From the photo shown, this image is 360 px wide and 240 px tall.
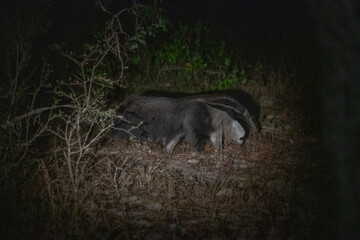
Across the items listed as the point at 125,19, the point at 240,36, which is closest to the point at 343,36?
the point at 125,19

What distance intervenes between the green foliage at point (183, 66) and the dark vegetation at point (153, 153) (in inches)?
1.1

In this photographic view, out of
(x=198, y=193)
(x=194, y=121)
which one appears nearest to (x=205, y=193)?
(x=198, y=193)

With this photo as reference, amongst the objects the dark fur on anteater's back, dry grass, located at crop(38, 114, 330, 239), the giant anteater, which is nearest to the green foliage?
the dark fur on anteater's back

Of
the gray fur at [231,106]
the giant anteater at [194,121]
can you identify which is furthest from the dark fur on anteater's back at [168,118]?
the gray fur at [231,106]

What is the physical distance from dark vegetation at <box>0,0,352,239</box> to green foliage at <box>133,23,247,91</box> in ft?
0.09

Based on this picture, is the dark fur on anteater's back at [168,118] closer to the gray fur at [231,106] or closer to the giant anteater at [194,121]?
the giant anteater at [194,121]

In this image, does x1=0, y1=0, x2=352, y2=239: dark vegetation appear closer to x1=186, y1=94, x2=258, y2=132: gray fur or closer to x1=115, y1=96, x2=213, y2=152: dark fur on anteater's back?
x1=115, y1=96, x2=213, y2=152: dark fur on anteater's back

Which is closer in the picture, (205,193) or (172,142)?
(205,193)

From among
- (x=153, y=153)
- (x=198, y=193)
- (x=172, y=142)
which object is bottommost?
(x=198, y=193)

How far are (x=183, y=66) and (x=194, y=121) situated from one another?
3.21 m

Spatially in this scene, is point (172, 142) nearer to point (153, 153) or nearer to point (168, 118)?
point (153, 153)

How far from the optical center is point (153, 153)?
6.61 m

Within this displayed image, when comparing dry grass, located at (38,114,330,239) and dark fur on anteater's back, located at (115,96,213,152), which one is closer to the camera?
dry grass, located at (38,114,330,239)

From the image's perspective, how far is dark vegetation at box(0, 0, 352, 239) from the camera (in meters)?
4.67
